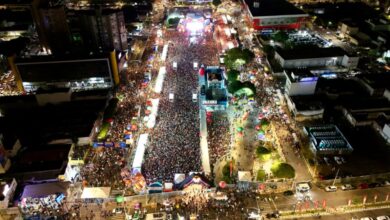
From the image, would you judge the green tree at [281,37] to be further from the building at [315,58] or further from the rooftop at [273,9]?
the rooftop at [273,9]

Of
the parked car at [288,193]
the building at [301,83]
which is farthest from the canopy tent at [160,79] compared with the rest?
the parked car at [288,193]

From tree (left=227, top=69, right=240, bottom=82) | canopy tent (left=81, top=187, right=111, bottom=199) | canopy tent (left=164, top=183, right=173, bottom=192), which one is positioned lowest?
canopy tent (left=164, top=183, right=173, bottom=192)

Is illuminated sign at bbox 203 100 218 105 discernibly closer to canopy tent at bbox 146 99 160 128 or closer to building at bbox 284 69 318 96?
canopy tent at bbox 146 99 160 128

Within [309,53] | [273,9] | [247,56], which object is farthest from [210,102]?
[273,9]

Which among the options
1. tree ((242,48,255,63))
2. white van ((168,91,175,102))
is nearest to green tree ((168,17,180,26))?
tree ((242,48,255,63))

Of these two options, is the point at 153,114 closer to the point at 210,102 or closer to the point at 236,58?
the point at 210,102
